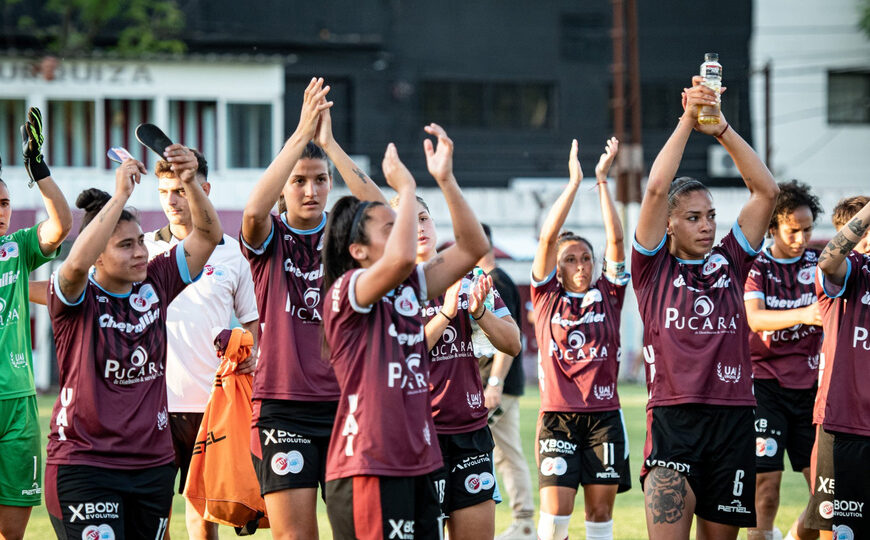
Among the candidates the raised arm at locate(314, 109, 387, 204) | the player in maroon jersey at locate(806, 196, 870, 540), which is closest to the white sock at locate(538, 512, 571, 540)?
the player in maroon jersey at locate(806, 196, 870, 540)

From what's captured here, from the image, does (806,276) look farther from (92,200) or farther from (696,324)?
(92,200)

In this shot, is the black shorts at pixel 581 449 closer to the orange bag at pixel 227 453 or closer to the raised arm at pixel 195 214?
the orange bag at pixel 227 453

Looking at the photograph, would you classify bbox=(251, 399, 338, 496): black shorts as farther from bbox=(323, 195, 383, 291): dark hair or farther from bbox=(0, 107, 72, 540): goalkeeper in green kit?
bbox=(0, 107, 72, 540): goalkeeper in green kit

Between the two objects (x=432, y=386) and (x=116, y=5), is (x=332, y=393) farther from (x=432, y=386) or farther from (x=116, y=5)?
(x=116, y=5)

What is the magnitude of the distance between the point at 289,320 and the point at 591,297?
2.50 m

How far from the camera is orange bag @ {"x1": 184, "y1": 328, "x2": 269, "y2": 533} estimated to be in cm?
612

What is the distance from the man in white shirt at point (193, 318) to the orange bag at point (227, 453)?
0.34 meters

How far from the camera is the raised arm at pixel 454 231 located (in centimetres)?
452

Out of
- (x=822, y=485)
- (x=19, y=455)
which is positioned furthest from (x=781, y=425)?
(x=19, y=455)

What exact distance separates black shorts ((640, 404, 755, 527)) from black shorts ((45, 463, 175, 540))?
265cm

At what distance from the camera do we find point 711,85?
5539 millimetres

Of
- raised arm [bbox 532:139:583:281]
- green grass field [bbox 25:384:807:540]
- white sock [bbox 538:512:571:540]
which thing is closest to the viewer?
raised arm [bbox 532:139:583:281]

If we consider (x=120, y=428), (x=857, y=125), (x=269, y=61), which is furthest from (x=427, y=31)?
(x=120, y=428)

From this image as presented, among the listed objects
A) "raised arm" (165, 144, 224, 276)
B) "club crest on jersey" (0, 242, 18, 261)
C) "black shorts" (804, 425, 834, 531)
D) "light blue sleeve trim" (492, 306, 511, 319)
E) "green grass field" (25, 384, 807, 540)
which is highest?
"raised arm" (165, 144, 224, 276)
